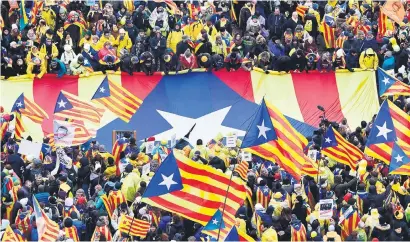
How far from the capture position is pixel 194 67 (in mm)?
53062

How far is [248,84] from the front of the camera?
5275cm

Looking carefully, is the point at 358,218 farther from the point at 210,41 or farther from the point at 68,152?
the point at 210,41

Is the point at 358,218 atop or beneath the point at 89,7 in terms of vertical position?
beneath

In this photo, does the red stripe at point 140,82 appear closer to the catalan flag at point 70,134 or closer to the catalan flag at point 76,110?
the catalan flag at point 76,110

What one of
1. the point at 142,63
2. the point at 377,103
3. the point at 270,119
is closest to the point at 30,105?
the point at 142,63

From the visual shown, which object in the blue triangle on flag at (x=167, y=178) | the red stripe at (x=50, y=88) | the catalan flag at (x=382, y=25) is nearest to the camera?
the blue triangle on flag at (x=167, y=178)

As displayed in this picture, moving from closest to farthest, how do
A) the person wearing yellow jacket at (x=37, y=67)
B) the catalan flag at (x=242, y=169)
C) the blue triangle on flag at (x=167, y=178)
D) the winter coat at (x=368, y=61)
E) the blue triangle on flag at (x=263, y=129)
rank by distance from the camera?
the blue triangle on flag at (x=167, y=178)
the blue triangle on flag at (x=263, y=129)
the catalan flag at (x=242, y=169)
the winter coat at (x=368, y=61)
the person wearing yellow jacket at (x=37, y=67)

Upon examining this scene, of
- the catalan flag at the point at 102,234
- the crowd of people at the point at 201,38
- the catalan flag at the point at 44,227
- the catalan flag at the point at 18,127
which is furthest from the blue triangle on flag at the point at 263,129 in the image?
the crowd of people at the point at 201,38

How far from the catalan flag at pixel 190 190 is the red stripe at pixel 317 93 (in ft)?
45.8

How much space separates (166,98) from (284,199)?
32.5ft

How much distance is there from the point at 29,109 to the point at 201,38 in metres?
5.58

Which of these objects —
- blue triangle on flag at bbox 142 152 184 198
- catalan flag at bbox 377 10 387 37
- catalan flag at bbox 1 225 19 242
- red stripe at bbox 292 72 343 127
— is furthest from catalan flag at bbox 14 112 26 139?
blue triangle on flag at bbox 142 152 184 198

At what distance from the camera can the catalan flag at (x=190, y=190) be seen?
37656 mm

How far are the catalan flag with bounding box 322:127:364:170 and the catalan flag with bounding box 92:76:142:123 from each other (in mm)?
7217
